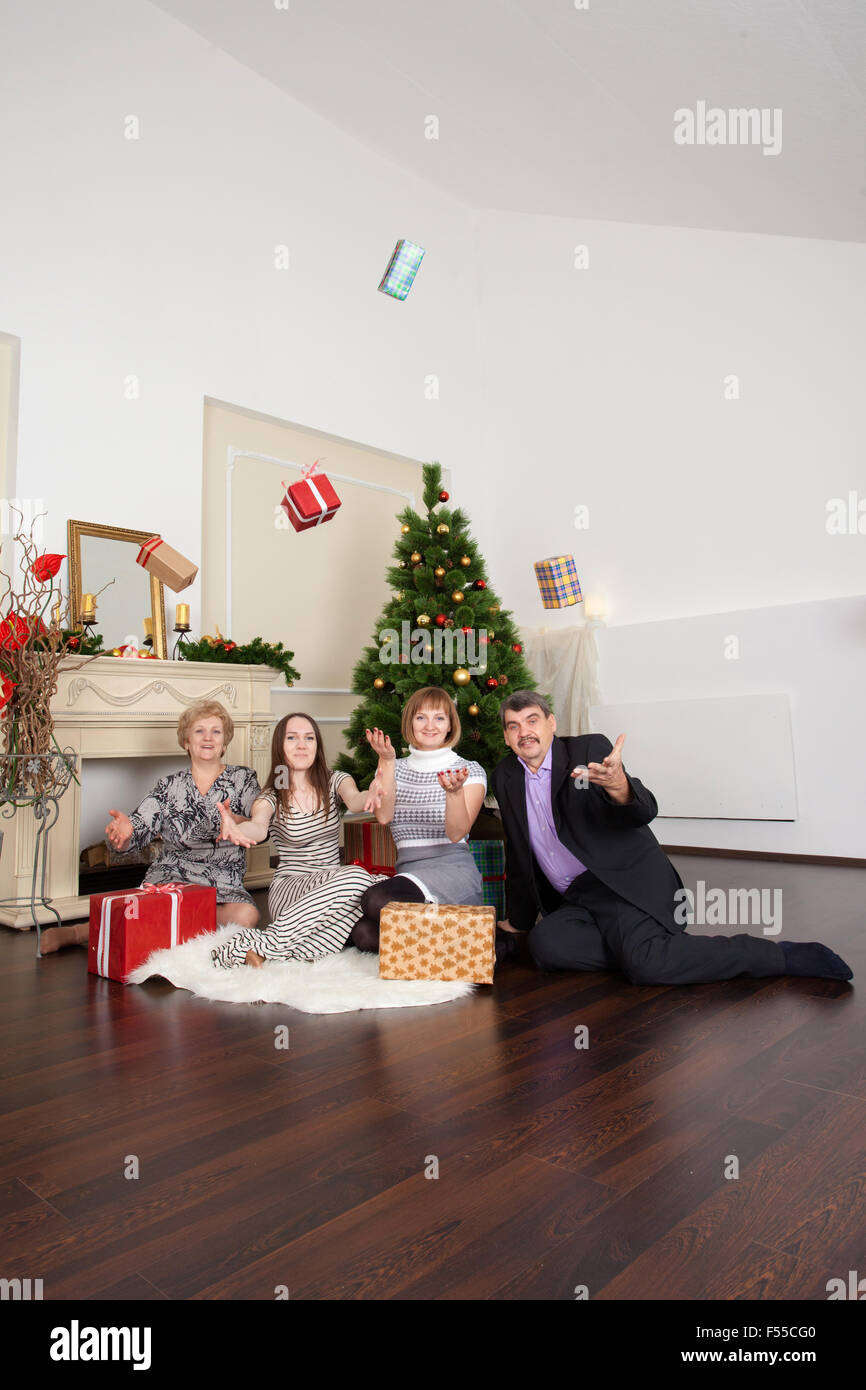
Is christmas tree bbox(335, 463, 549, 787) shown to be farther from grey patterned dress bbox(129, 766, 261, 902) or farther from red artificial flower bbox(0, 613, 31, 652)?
red artificial flower bbox(0, 613, 31, 652)

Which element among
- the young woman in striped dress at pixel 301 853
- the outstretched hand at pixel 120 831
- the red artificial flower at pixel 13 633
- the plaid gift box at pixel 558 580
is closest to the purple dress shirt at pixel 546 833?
the young woman in striped dress at pixel 301 853

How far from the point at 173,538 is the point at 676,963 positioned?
343 cm

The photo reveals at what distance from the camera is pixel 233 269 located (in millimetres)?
5125

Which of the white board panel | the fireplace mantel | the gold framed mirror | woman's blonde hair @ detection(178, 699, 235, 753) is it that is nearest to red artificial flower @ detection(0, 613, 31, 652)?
the fireplace mantel

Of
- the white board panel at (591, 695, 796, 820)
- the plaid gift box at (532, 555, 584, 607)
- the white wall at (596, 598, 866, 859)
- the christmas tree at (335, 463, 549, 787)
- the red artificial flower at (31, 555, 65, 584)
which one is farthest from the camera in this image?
the plaid gift box at (532, 555, 584, 607)

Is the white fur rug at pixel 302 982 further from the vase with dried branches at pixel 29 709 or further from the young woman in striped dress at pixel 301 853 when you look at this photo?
the vase with dried branches at pixel 29 709

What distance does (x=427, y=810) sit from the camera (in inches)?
120

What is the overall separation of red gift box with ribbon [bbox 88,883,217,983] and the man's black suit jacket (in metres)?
1.04

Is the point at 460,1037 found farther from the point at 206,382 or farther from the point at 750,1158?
the point at 206,382

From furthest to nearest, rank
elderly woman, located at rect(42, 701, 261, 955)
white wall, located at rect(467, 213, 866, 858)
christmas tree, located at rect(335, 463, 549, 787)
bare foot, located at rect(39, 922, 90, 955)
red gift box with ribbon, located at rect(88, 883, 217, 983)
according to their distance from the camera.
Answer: white wall, located at rect(467, 213, 866, 858) < christmas tree, located at rect(335, 463, 549, 787) < elderly woman, located at rect(42, 701, 261, 955) < bare foot, located at rect(39, 922, 90, 955) < red gift box with ribbon, located at rect(88, 883, 217, 983)

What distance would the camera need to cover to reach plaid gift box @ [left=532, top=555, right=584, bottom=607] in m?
5.82

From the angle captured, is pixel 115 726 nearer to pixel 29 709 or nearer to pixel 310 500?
pixel 29 709
